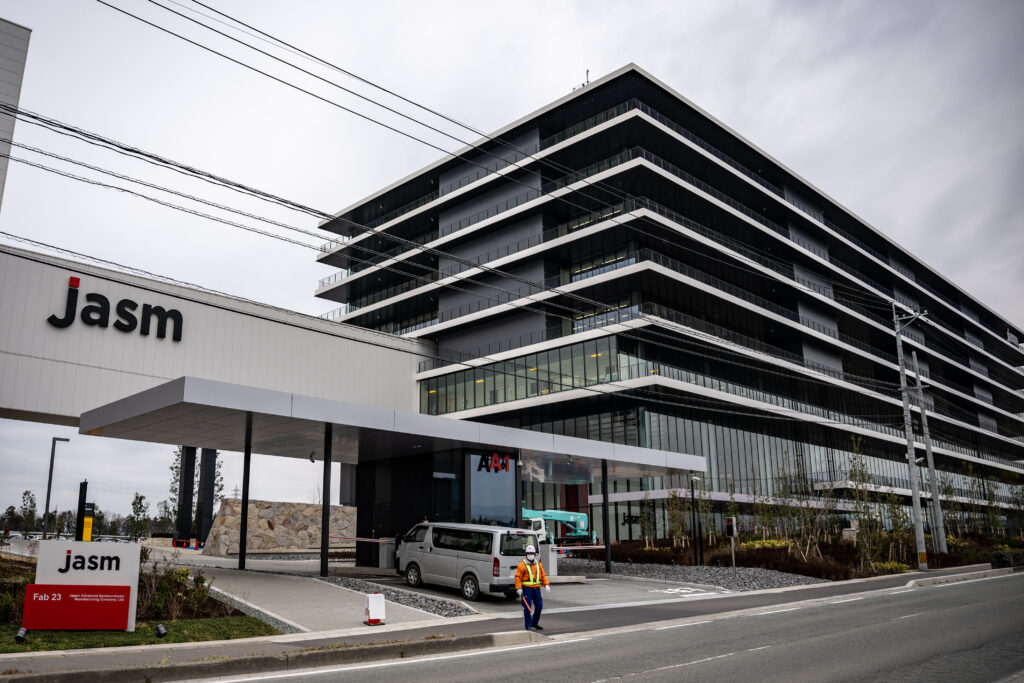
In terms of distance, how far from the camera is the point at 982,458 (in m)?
94.8

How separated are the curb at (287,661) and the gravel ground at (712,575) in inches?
612

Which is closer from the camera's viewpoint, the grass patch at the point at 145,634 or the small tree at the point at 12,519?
the grass patch at the point at 145,634

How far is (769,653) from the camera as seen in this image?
11.8 meters

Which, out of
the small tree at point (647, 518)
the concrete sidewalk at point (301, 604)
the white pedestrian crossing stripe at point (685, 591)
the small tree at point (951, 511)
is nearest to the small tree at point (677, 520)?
the small tree at point (647, 518)

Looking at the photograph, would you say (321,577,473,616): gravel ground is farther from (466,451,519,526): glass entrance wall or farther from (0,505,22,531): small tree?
(0,505,22,531): small tree

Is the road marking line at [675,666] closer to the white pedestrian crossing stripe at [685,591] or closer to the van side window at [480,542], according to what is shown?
the van side window at [480,542]

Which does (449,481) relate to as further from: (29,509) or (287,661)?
(29,509)

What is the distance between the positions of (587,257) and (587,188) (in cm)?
549

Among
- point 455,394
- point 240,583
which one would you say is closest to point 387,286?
point 455,394

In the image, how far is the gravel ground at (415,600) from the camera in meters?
18.1

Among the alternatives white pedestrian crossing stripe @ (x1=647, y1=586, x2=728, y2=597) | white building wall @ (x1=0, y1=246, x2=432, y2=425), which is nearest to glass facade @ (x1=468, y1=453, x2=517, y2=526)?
white pedestrian crossing stripe @ (x1=647, y1=586, x2=728, y2=597)

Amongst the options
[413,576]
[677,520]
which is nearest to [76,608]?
[413,576]

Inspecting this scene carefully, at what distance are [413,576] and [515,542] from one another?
400 cm

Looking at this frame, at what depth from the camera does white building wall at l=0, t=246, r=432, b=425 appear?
1590 inches
